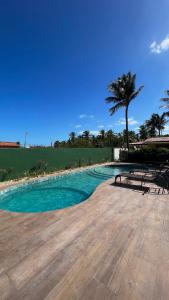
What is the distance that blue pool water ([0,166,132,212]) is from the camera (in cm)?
665

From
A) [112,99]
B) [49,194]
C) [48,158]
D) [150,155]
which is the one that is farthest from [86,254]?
[112,99]

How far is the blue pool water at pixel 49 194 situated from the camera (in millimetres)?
6648

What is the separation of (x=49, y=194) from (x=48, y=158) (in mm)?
4018

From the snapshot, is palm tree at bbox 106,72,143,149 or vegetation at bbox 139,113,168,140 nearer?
palm tree at bbox 106,72,143,149

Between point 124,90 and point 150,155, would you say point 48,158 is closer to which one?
point 150,155

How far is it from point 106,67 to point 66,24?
4.83m

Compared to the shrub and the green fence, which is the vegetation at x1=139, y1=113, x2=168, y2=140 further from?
the shrub

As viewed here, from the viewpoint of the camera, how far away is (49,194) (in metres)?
8.16

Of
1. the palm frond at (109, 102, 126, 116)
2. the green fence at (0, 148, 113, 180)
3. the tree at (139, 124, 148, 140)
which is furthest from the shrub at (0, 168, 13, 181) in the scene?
the tree at (139, 124, 148, 140)

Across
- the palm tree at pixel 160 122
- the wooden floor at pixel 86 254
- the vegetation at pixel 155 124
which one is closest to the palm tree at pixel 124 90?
the wooden floor at pixel 86 254

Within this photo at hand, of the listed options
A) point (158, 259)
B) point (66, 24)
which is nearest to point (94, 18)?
point (66, 24)

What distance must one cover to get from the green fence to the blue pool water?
1589 millimetres

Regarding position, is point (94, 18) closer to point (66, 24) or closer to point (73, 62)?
point (66, 24)

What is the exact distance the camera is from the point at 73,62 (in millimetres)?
11711
